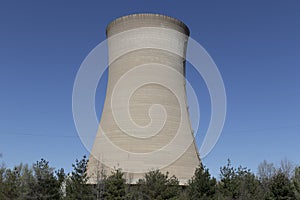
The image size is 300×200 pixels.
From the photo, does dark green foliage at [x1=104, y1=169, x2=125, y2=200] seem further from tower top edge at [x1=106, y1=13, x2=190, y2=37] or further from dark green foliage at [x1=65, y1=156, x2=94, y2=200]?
tower top edge at [x1=106, y1=13, x2=190, y2=37]

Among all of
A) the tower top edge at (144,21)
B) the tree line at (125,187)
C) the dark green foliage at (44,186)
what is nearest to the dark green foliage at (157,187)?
the tree line at (125,187)

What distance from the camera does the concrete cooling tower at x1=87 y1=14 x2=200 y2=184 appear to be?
16.1 meters

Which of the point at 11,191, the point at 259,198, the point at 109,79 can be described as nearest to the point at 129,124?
the point at 109,79

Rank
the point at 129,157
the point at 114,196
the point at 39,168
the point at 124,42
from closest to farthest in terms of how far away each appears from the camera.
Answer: the point at 114,196 < the point at 39,168 < the point at 129,157 < the point at 124,42

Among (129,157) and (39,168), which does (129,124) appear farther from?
(39,168)

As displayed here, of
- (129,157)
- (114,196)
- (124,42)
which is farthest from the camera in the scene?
(124,42)

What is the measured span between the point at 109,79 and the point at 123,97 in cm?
162

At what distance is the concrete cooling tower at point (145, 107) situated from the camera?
16.1 meters

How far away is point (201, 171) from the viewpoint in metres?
Answer: 15.0

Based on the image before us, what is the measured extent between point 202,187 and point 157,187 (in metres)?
1.94

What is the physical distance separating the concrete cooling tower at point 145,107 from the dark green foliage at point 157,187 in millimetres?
1357

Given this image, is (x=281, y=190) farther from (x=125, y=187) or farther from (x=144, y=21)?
(x=144, y=21)

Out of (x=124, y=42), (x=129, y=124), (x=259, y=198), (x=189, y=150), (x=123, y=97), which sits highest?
(x=124, y=42)

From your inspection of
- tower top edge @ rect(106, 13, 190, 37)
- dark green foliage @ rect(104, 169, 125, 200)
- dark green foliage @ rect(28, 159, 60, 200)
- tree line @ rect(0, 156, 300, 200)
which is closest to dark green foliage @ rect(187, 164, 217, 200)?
tree line @ rect(0, 156, 300, 200)
